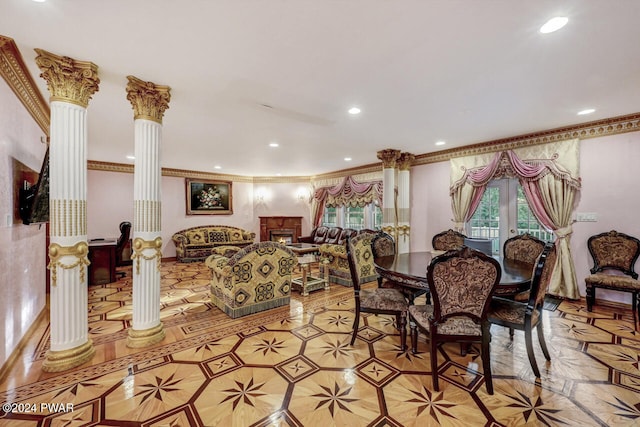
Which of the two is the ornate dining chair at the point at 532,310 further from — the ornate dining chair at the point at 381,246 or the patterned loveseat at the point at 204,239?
the patterned loveseat at the point at 204,239

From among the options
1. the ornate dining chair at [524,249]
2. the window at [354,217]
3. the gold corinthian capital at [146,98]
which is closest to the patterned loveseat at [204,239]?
the window at [354,217]

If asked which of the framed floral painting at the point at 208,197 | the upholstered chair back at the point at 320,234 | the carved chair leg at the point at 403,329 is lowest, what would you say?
the carved chair leg at the point at 403,329

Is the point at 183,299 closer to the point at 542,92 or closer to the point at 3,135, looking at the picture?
the point at 3,135

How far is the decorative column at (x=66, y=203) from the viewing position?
2.19 m

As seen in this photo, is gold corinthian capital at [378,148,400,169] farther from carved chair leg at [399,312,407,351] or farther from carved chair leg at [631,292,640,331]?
carved chair leg at [631,292,640,331]

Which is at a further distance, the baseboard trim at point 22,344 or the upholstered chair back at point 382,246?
the upholstered chair back at point 382,246

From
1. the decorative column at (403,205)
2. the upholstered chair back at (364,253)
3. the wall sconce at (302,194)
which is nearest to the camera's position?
the upholstered chair back at (364,253)


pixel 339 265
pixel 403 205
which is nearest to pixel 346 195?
pixel 403 205

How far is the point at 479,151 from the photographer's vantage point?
4.96 metres

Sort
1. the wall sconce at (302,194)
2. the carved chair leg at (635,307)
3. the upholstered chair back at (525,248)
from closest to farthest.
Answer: the carved chair leg at (635,307) → the upholstered chair back at (525,248) → the wall sconce at (302,194)

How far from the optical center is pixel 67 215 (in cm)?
221

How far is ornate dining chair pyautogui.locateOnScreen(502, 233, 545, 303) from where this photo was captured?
3.26 m

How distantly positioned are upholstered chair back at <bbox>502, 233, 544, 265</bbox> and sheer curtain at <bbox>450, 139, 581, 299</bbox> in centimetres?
114

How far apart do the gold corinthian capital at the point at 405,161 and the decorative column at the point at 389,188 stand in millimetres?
306
